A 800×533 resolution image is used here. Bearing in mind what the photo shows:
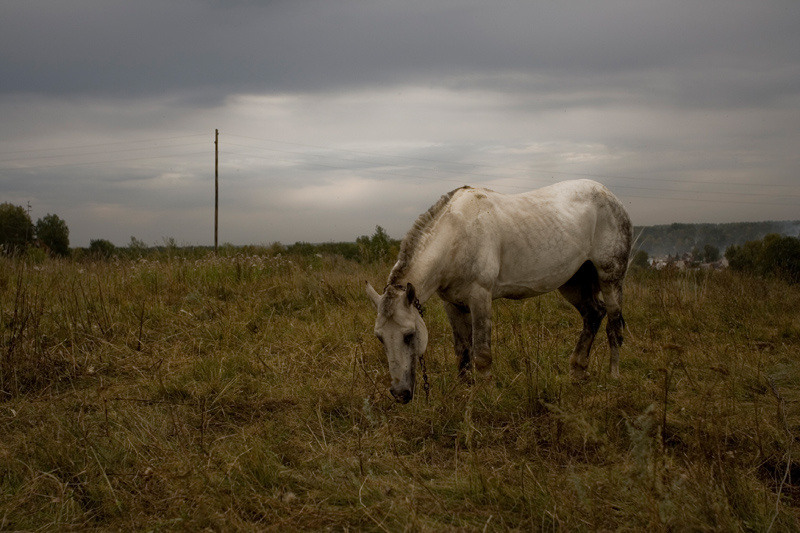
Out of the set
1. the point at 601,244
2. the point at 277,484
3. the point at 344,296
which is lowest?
the point at 277,484

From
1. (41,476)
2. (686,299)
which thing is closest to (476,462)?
(41,476)

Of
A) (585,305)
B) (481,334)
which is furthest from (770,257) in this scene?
(481,334)

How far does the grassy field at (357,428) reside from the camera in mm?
3021

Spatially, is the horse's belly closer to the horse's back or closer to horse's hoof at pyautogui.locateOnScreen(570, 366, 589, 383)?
the horse's back

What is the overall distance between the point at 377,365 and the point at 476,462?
272 centimetres

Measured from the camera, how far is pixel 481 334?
536 cm

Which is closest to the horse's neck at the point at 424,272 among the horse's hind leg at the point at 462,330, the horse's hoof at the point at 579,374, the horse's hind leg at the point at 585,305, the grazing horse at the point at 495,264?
the grazing horse at the point at 495,264

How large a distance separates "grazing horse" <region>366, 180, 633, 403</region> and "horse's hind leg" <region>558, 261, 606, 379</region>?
11 millimetres

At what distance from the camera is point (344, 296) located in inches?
363

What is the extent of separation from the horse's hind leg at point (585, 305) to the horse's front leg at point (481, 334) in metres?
1.42

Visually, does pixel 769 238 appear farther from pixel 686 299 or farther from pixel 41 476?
pixel 41 476

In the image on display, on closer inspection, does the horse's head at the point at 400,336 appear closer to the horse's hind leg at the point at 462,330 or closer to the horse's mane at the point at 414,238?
the horse's mane at the point at 414,238

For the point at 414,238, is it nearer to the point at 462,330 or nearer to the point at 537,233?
the point at 462,330

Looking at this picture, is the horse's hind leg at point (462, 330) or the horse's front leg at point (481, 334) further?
the horse's hind leg at point (462, 330)
